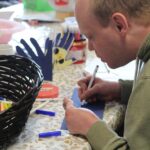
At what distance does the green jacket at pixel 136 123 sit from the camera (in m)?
0.67

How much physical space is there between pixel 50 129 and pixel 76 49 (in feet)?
1.37

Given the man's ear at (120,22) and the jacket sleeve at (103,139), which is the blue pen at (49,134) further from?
the man's ear at (120,22)

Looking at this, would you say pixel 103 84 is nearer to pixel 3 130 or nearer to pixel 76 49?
pixel 76 49

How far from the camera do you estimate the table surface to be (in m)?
0.72

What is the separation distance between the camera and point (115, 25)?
2.50ft

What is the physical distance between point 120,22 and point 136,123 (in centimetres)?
21

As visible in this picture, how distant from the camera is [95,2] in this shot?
2.51ft

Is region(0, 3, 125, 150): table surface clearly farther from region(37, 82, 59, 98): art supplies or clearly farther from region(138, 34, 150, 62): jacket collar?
region(138, 34, 150, 62): jacket collar

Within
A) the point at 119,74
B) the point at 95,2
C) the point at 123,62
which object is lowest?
the point at 119,74

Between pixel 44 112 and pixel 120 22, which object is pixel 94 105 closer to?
pixel 44 112

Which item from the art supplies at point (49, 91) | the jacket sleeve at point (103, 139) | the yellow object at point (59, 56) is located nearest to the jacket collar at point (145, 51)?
the jacket sleeve at point (103, 139)

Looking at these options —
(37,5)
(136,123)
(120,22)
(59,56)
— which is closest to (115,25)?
(120,22)

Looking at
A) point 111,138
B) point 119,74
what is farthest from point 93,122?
point 119,74

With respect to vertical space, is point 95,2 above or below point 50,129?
above
